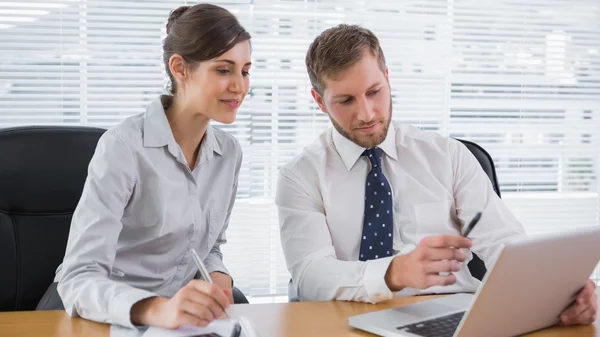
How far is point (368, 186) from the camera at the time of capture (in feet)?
5.90

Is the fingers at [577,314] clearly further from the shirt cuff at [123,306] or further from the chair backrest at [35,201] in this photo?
the chair backrest at [35,201]

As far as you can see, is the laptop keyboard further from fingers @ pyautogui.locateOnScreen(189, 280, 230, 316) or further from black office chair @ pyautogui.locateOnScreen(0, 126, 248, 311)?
black office chair @ pyautogui.locateOnScreen(0, 126, 248, 311)

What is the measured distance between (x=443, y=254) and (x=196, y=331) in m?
0.46

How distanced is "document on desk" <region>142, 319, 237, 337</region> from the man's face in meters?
0.78

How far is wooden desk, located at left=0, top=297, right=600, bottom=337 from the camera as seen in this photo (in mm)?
1191

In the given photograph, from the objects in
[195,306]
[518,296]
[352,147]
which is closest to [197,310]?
[195,306]

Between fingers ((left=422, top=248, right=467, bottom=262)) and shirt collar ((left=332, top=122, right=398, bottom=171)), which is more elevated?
shirt collar ((left=332, top=122, right=398, bottom=171))

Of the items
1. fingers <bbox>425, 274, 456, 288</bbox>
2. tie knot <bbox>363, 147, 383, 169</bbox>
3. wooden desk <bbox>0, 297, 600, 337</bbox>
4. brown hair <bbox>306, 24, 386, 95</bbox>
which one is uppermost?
brown hair <bbox>306, 24, 386, 95</bbox>

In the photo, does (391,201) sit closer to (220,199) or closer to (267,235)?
(220,199)

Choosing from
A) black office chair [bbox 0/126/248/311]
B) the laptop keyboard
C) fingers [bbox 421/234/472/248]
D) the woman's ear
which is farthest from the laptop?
black office chair [bbox 0/126/248/311]

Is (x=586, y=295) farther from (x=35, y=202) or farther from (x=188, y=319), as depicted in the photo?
(x=35, y=202)

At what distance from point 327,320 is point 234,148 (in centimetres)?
70

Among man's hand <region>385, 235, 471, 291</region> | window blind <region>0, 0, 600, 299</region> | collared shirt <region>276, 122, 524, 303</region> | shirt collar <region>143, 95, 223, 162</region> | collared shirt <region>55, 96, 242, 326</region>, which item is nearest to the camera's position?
man's hand <region>385, 235, 471, 291</region>

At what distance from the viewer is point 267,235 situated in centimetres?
308
